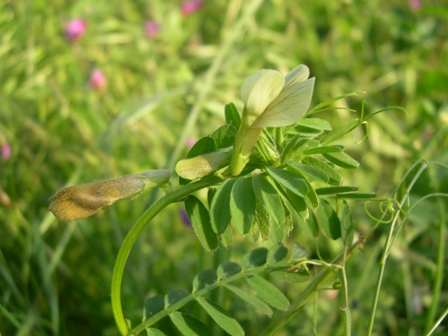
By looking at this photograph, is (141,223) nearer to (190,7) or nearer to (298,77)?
(298,77)

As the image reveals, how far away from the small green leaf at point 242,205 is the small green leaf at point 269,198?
0.01 m

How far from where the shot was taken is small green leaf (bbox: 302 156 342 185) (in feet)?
2.09

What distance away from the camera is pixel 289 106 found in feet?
1.84

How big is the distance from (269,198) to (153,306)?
22 centimetres

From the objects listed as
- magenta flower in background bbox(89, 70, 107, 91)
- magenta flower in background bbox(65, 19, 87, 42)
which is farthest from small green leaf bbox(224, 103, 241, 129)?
magenta flower in background bbox(65, 19, 87, 42)

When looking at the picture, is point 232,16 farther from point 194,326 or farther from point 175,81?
point 194,326

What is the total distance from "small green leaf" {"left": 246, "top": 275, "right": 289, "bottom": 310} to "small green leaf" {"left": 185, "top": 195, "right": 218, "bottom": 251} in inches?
3.7

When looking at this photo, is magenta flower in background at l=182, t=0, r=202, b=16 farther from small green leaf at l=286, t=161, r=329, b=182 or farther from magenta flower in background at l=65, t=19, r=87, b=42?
small green leaf at l=286, t=161, r=329, b=182

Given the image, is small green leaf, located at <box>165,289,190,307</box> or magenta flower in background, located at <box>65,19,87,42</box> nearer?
small green leaf, located at <box>165,289,190,307</box>

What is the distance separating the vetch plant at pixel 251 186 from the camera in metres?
0.58

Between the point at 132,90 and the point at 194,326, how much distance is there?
1505mm

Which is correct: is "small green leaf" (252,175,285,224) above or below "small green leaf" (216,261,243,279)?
above

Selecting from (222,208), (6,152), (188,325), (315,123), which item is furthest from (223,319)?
(6,152)

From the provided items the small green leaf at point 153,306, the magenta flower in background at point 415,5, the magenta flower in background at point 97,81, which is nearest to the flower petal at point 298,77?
the small green leaf at point 153,306
